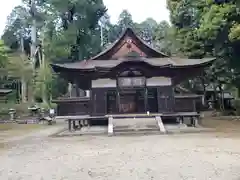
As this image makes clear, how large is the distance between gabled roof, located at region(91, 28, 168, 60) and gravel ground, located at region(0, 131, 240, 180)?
1199cm

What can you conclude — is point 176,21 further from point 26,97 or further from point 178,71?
point 26,97

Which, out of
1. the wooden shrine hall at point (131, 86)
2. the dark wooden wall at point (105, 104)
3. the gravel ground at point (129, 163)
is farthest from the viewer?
the dark wooden wall at point (105, 104)

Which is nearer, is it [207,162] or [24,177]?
[24,177]

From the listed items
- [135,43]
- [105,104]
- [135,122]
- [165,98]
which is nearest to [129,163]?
[135,122]

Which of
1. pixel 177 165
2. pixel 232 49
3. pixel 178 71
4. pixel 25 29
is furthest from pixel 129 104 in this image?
pixel 25 29

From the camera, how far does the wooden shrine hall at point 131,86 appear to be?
69.1ft

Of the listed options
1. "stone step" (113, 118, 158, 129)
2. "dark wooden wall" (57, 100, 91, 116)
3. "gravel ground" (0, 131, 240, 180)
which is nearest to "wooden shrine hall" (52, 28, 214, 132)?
"dark wooden wall" (57, 100, 91, 116)

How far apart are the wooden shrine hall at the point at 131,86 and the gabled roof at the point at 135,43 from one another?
1338 mm

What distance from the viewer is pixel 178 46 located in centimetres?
3234

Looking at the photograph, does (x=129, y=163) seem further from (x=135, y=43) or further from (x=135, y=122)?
(x=135, y=43)

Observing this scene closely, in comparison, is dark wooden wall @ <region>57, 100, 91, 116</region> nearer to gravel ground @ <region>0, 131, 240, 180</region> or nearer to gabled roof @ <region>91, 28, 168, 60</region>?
gabled roof @ <region>91, 28, 168, 60</region>

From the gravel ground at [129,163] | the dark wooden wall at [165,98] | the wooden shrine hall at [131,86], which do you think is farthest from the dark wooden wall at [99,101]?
the gravel ground at [129,163]

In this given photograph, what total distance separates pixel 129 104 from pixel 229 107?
15499 mm

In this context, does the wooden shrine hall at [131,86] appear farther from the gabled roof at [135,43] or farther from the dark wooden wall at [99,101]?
the gabled roof at [135,43]
